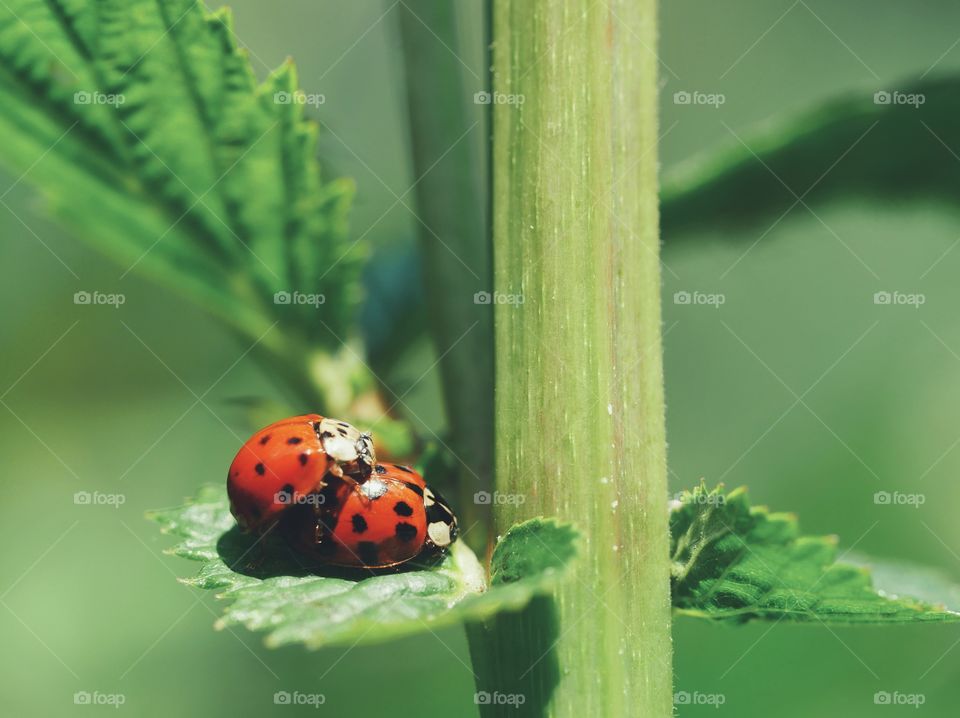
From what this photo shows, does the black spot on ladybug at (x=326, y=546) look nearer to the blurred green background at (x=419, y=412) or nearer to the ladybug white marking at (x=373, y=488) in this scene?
the ladybug white marking at (x=373, y=488)

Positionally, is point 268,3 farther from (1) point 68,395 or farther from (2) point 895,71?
(2) point 895,71

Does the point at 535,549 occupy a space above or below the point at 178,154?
below

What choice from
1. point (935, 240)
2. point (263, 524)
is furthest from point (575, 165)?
point (935, 240)

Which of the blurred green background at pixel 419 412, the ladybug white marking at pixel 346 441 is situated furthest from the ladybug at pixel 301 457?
the blurred green background at pixel 419 412

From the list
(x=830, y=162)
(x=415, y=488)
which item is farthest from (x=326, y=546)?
(x=830, y=162)

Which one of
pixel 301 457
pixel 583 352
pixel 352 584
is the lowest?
pixel 352 584

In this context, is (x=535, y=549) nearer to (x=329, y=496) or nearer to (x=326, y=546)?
(x=326, y=546)

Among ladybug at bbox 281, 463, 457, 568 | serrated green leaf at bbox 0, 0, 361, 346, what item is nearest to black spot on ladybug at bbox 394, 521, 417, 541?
ladybug at bbox 281, 463, 457, 568
